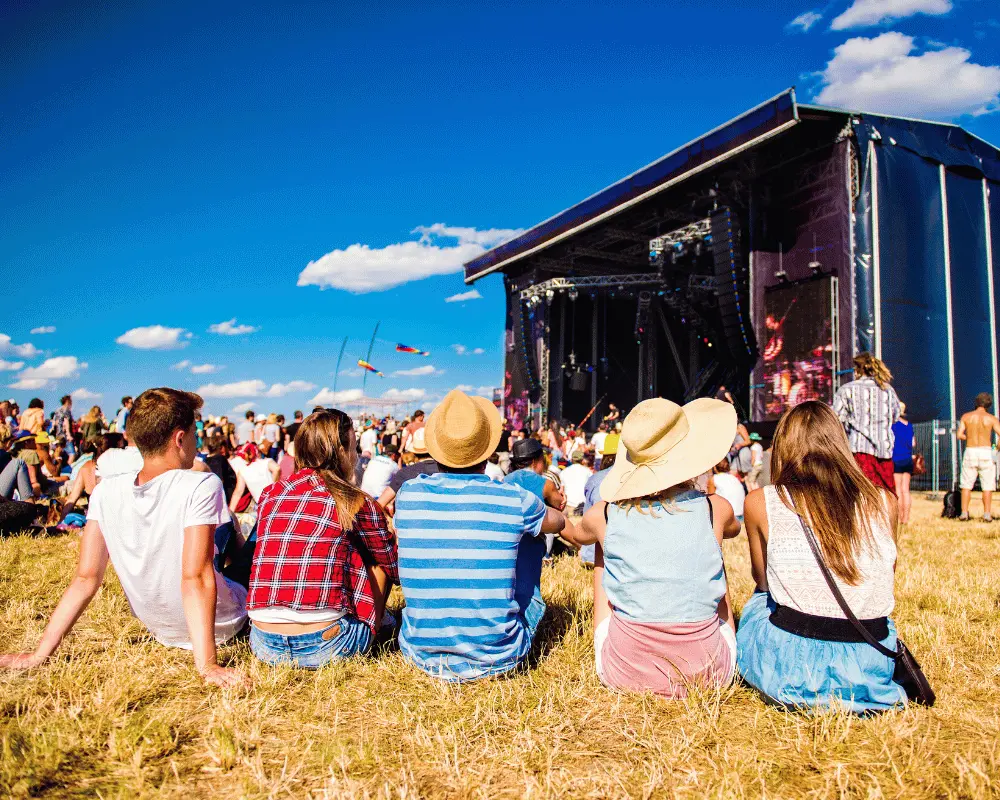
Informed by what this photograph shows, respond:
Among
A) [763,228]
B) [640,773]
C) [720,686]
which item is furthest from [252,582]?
[763,228]

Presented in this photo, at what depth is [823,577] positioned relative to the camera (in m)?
2.23

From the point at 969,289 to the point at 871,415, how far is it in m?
10.5

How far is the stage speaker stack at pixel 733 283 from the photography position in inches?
545

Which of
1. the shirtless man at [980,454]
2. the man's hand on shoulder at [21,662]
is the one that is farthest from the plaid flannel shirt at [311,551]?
the shirtless man at [980,454]

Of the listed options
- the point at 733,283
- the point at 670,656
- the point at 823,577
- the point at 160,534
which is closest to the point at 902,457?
A: the point at 823,577

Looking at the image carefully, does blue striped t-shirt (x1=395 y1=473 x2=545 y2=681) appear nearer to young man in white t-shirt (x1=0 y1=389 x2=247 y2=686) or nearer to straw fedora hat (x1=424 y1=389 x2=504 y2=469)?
straw fedora hat (x1=424 y1=389 x2=504 y2=469)

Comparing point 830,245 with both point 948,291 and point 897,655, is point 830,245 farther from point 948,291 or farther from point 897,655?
point 897,655

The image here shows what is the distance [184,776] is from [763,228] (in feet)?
48.7

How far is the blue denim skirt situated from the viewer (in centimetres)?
222

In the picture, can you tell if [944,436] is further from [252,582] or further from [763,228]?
[252,582]

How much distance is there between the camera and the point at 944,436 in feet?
40.8

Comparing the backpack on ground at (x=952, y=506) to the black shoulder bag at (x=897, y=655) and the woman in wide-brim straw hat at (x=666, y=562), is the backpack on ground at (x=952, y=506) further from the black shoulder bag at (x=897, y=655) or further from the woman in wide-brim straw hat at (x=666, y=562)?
the woman in wide-brim straw hat at (x=666, y=562)

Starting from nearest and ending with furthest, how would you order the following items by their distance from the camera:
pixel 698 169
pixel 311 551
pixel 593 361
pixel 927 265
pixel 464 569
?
1. pixel 464 569
2. pixel 311 551
3. pixel 927 265
4. pixel 698 169
5. pixel 593 361

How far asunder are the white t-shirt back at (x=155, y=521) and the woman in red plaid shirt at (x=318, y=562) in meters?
0.26
